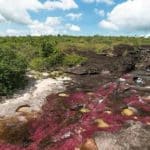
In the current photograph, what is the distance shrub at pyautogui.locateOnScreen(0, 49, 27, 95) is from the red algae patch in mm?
6401

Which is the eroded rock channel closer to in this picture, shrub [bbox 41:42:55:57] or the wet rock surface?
the wet rock surface

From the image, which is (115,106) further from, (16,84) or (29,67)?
(29,67)

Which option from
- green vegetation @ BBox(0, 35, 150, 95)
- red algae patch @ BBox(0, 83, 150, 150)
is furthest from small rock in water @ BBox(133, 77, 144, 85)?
green vegetation @ BBox(0, 35, 150, 95)

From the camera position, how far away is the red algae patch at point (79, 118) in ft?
91.6

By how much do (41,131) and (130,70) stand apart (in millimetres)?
37553

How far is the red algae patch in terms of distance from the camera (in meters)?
27.9

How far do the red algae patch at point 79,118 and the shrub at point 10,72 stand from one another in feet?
21.0

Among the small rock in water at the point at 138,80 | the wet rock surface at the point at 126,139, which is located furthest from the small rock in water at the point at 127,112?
the small rock in water at the point at 138,80

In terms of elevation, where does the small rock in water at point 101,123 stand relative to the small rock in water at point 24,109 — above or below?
above

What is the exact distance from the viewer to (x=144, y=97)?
4078 cm

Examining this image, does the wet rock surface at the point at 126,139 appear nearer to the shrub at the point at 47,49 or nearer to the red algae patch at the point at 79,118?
the red algae patch at the point at 79,118

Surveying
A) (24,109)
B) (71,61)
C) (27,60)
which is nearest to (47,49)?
(27,60)

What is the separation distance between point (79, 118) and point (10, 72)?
14.3 metres

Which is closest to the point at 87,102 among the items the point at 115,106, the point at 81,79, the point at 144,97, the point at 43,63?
the point at 115,106
